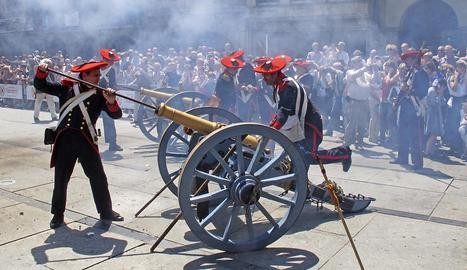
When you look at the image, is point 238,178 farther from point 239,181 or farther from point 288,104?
point 288,104

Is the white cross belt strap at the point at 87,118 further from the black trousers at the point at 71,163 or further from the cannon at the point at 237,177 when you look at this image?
the cannon at the point at 237,177

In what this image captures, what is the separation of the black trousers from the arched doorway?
469 inches

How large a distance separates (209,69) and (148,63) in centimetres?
255

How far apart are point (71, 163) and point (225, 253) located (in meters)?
1.48

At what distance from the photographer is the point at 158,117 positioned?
675 cm

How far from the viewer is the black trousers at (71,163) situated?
159 inches

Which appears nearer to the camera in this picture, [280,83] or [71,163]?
[71,163]

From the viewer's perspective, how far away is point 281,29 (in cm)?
1675

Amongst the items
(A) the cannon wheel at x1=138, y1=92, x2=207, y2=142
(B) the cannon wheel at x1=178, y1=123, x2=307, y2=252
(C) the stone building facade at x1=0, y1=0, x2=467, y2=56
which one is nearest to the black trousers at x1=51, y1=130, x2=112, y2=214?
(B) the cannon wheel at x1=178, y1=123, x2=307, y2=252

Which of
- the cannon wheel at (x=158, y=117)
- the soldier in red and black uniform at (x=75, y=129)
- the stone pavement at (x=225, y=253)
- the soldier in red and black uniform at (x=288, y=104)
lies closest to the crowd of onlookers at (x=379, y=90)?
the cannon wheel at (x=158, y=117)

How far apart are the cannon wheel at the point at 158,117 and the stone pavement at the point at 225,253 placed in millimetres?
892

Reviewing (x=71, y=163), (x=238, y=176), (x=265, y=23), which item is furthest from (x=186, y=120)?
(x=265, y=23)

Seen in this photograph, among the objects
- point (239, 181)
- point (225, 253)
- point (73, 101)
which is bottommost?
point (225, 253)

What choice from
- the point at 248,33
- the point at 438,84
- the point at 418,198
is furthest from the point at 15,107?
the point at 418,198
